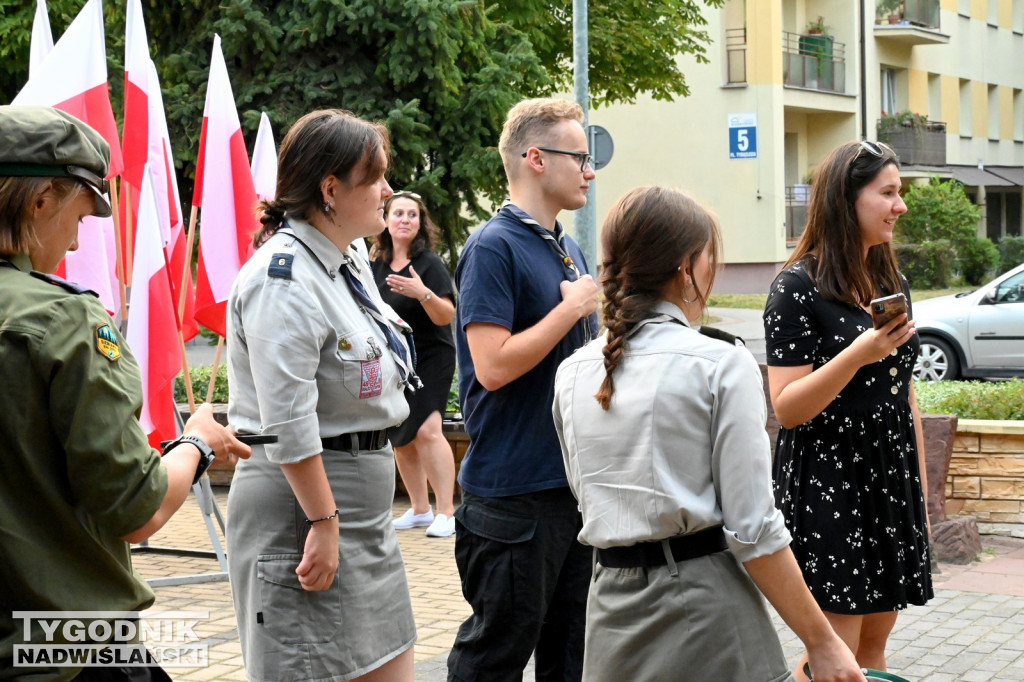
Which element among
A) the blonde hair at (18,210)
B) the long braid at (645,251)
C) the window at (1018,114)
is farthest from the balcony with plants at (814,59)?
the blonde hair at (18,210)

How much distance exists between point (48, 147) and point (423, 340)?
5.56 meters

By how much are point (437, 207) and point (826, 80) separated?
2169cm

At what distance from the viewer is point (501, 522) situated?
3.58 meters

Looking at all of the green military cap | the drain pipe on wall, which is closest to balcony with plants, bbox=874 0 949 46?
the drain pipe on wall

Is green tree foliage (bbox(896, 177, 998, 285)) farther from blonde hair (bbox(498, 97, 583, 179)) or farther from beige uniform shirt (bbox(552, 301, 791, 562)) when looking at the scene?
beige uniform shirt (bbox(552, 301, 791, 562))

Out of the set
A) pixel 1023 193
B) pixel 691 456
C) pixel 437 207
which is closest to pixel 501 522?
pixel 691 456

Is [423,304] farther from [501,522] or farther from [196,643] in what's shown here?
[501,522]

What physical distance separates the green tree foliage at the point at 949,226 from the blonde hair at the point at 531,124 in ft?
102

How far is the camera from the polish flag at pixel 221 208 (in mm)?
7008

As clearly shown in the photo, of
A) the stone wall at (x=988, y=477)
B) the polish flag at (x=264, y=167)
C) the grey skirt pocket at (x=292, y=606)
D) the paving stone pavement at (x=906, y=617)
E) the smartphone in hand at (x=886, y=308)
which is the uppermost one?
the polish flag at (x=264, y=167)

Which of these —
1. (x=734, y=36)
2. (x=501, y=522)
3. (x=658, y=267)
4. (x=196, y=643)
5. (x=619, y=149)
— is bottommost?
(x=196, y=643)

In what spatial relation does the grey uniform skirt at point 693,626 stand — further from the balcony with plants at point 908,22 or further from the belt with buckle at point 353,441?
the balcony with plants at point 908,22

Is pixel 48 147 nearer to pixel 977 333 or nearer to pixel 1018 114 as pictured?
pixel 977 333

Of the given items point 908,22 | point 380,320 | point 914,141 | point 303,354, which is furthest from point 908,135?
point 303,354
